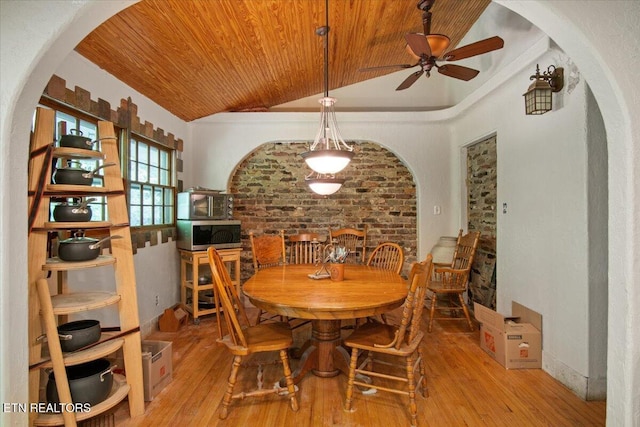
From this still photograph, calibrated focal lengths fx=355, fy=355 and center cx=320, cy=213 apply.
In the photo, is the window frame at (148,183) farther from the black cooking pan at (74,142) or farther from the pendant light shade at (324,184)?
the pendant light shade at (324,184)

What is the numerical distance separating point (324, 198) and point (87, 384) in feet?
11.1

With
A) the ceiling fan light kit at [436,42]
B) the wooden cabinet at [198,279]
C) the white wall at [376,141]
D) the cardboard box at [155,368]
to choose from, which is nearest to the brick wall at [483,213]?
the white wall at [376,141]

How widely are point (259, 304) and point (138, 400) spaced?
0.92 metres

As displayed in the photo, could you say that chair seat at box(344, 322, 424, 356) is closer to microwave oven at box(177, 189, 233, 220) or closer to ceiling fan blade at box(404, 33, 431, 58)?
ceiling fan blade at box(404, 33, 431, 58)

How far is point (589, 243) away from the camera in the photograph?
2.31m

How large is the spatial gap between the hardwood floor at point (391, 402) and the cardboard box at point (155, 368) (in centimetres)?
5

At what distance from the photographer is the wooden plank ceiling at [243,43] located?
2371mm

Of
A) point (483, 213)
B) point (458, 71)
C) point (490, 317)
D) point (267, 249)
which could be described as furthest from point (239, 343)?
point (483, 213)

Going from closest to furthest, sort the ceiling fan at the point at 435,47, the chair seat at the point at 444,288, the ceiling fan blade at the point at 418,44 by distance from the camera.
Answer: the ceiling fan blade at the point at 418,44
the ceiling fan at the point at 435,47
the chair seat at the point at 444,288

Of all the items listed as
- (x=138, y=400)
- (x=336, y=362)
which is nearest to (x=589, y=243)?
(x=336, y=362)

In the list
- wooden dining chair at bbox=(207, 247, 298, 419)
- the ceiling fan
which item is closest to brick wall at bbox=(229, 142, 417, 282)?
the ceiling fan

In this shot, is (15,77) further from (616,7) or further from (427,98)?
Result: (427,98)

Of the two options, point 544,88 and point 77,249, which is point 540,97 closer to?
point 544,88

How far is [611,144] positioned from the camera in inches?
60.3
